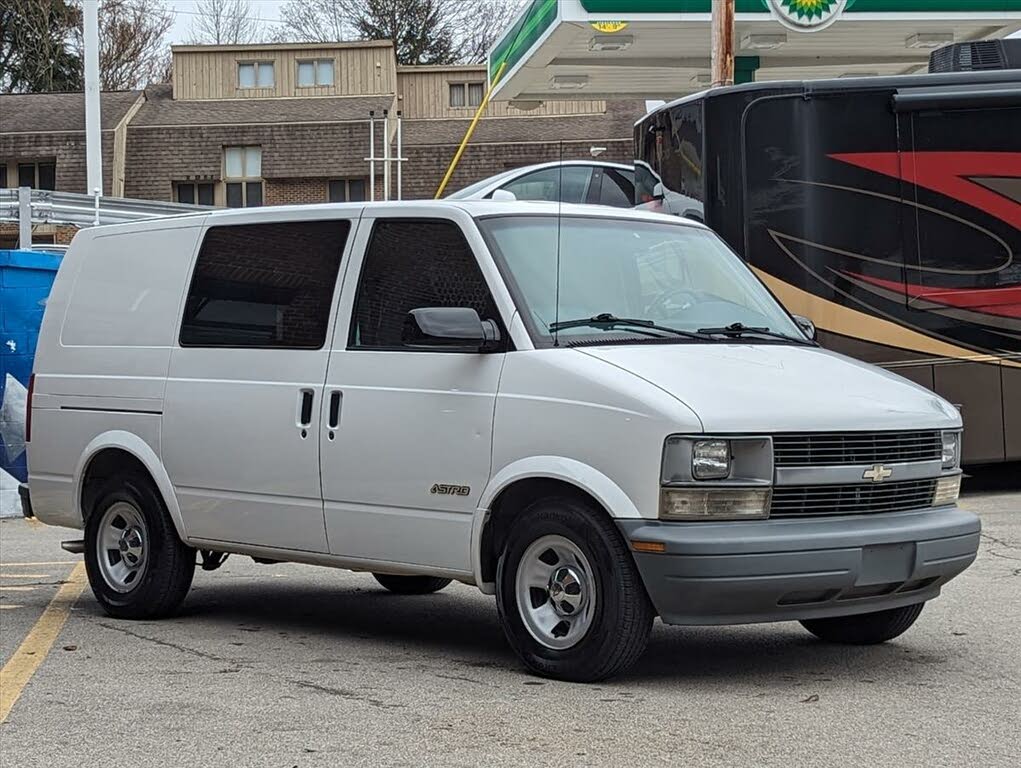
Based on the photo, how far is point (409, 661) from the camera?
743cm

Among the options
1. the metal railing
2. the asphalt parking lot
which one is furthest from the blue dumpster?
the asphalt parking lot

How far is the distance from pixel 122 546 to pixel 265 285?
174 centimetres

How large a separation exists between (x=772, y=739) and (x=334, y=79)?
46.0m

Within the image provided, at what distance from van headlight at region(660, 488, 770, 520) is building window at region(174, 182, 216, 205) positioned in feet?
132

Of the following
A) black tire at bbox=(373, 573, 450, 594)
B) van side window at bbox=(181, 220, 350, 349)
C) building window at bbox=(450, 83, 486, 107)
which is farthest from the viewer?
building window at bbox=(450, 83, 486, 107)

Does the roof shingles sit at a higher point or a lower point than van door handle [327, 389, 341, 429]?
higher

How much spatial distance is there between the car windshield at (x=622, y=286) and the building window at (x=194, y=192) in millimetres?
38597

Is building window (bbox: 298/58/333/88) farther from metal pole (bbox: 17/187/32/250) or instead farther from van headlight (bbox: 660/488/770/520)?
van headlight (bbox: 660/488/770/520)

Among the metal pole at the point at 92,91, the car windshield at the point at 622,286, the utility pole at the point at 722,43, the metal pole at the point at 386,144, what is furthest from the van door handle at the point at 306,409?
the metal pole at the point at 386,144

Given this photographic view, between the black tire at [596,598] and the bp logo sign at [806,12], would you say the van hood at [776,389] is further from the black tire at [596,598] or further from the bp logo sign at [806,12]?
the bp logo sign at [806,12]

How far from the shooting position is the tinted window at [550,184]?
Answer: 15142mm

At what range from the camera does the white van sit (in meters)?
6.52

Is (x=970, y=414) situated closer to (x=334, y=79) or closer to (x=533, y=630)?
(x=533, y=630)

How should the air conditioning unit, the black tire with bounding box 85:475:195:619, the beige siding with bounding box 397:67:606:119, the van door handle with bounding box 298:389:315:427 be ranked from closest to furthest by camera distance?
the van door handle with bounding box 298:389:315:427 < the black tire with bounding box 85:475:195:619 < the air conditioning unit < the beige siding with bounding box 397:67:606:119
